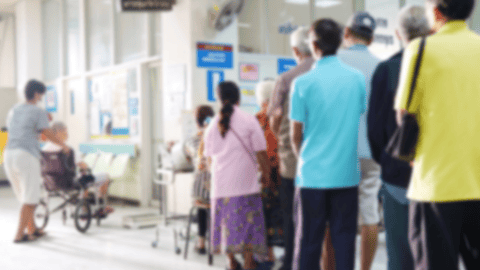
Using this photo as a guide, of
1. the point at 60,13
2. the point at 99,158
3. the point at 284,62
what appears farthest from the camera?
the point at 60,13

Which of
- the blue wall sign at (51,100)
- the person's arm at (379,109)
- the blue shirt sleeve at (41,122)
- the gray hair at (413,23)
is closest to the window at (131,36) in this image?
the blue shirt sleeve at (41,122)

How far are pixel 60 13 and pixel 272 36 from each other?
5.80 m

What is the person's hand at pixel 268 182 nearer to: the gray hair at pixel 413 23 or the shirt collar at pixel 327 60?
the shirt collar at pixel 327 60

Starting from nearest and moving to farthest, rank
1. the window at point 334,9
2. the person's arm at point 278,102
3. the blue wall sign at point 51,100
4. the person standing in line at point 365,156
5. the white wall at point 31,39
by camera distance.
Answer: the person standing in line at point 365,156 < the person's arm at point 278,102 < the window at point 334,9 < the blue wall sign at point 51,100 < the white wall at point 31,39

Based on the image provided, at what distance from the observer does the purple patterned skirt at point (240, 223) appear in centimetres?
376

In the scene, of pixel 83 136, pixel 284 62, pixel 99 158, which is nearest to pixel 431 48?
pixel 284 62

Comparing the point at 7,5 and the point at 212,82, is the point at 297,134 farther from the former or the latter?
the point at 7,5

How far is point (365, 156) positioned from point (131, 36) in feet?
21.6

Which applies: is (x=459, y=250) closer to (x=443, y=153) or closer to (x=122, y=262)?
Result: (x=443, y=153)

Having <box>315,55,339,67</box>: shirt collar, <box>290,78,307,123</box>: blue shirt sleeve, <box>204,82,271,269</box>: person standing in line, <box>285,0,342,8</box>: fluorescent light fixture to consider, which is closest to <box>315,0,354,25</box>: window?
<box>285,0,342,8</box>: fluorescent light fixture

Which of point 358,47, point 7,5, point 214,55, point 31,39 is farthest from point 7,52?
point 358,47

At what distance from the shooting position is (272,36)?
7.62m

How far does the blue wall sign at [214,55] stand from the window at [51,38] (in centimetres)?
611

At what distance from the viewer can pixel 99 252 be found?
193 inches
